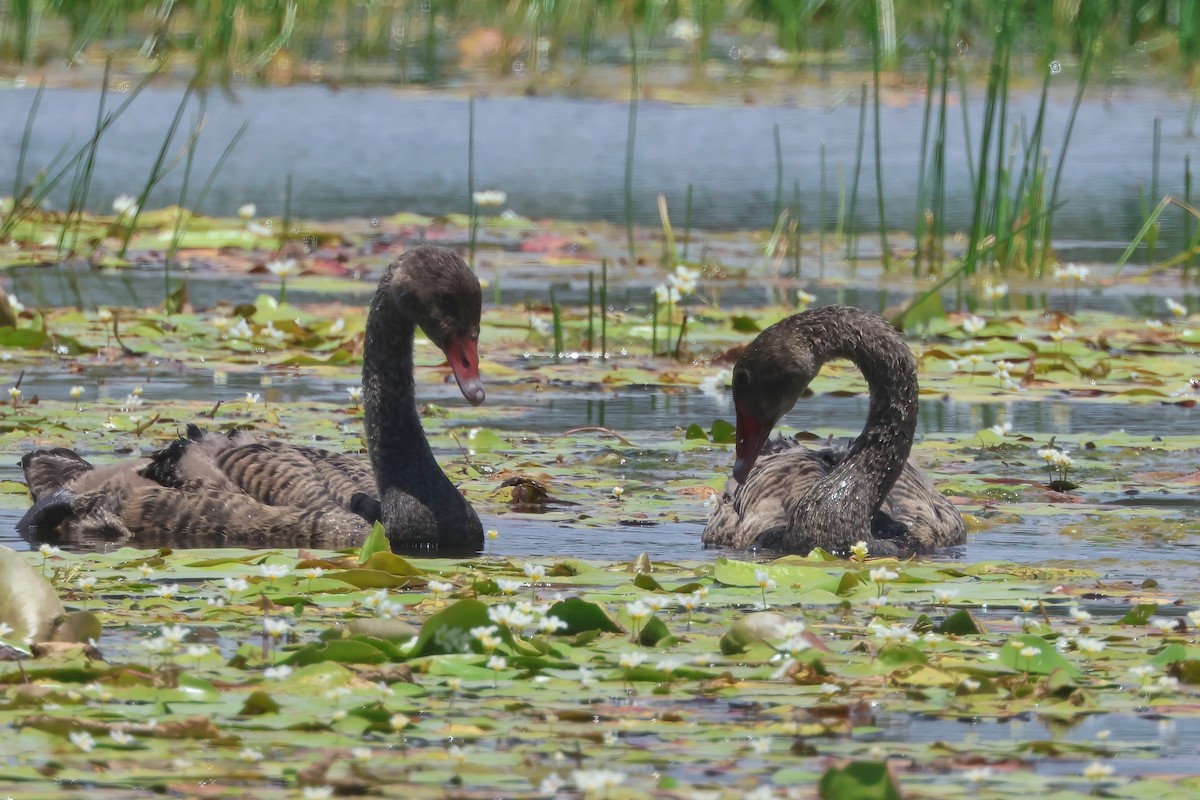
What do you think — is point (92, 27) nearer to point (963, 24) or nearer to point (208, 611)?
point (963, 24)

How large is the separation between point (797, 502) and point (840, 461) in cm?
23

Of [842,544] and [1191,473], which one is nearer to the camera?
[842,544]

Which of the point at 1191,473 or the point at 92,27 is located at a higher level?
the point at 92,27

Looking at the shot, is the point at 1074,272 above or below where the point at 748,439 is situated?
above

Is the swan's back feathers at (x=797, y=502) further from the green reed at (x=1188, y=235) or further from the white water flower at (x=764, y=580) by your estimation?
the green reed at (x=1188, y=235)

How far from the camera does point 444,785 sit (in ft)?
12.9

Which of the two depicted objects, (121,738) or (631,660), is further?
(631,660)

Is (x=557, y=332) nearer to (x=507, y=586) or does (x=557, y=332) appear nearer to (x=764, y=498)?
(x=764, y=498)

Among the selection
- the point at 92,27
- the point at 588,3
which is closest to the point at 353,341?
the point at 92,27

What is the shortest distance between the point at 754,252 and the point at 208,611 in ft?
31.3

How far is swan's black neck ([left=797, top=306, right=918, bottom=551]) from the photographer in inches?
280

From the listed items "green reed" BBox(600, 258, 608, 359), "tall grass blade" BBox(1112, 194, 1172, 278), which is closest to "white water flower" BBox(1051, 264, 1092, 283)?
"tall grass blade" BBox(1112, 194, 1172, 278)

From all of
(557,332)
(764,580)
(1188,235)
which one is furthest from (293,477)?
(1188,235)

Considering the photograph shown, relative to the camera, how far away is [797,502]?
742 centimetres
